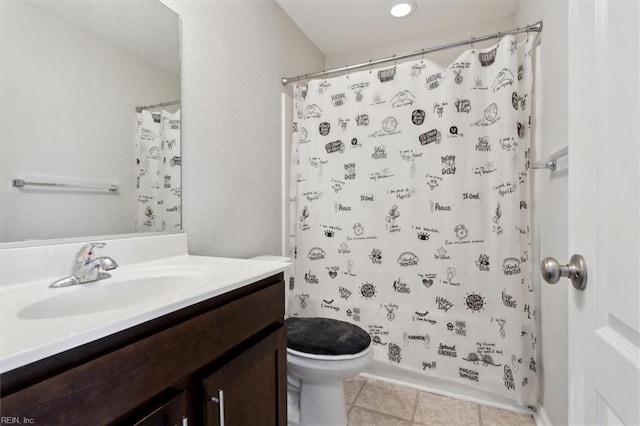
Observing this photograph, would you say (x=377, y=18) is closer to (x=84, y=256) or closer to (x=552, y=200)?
(x=552, y=200)

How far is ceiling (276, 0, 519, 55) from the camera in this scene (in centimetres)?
184

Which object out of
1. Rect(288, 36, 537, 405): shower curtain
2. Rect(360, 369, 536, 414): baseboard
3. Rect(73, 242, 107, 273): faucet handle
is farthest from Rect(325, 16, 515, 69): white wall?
Rect(73, 242, 107, 273): faucet handle

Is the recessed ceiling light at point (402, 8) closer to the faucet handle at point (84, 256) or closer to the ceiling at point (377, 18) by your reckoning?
the ceiling at point (377, 18)

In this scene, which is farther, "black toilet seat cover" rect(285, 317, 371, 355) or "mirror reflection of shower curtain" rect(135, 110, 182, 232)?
"black toilet seat cover" rect(285, 317, 371, 355)

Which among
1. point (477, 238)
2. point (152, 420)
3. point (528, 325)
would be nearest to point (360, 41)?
point (477, 238)

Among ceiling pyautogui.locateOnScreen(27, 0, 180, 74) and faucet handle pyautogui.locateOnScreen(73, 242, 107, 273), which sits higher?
ceiling pyautogui.locateOnScreen(27, 0, 180, 74)

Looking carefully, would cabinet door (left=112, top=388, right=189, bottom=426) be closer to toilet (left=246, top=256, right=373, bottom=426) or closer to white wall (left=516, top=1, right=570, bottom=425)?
toilet (left=246, top=256, right=373, bottom=426)

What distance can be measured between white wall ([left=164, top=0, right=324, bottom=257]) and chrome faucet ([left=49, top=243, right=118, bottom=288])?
430 millimetres

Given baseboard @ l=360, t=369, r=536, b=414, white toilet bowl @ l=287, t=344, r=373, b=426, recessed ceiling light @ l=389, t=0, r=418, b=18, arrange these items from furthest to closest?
recessed ceiling light @ l=389, t=0, r=418, b=18
baseboard @ l=360, t=369, r=536, b=414
white toilet bowl @ l=287, t=344, r=373, b=426

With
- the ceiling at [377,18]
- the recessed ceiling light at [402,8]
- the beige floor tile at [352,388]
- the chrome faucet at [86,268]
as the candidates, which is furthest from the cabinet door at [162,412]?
the recessed ceiling light at [402,8]

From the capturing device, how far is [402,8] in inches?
73.4

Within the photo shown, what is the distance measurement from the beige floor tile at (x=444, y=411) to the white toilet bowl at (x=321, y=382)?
443 mm

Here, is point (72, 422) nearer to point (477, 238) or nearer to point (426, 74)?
point (477, 238)

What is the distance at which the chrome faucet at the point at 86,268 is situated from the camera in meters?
0.82
